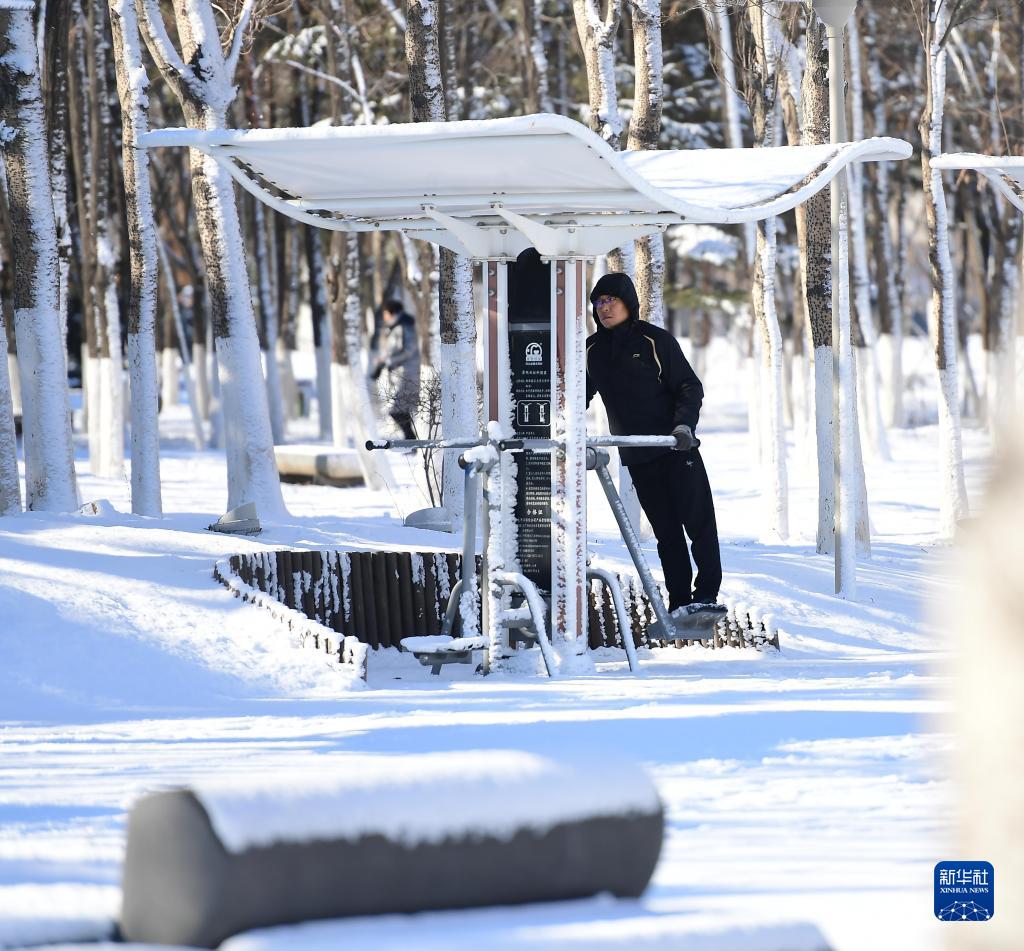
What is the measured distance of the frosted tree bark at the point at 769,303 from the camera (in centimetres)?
1598

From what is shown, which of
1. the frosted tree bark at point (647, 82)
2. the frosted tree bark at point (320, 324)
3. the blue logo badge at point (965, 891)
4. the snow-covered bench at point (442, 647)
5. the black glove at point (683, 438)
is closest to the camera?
the blue logo badge at point (965, 891)

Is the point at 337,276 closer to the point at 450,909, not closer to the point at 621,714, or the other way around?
the point at 621,714

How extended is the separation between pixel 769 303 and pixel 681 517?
920cm

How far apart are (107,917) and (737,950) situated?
96 cm

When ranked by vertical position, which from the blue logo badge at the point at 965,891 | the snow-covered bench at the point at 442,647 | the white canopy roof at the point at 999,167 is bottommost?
the snow-covered bench at the point at 442,647

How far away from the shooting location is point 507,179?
797 centimetres

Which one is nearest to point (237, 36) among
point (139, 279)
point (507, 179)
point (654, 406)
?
point (139, 279)

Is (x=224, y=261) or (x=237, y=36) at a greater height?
(x=237, y=36)

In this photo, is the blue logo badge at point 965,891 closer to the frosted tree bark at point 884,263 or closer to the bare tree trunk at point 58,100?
the bare tree trunk at point 58,100

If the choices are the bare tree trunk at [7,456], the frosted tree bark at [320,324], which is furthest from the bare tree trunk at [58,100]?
the frosted tree bark at [320,324]

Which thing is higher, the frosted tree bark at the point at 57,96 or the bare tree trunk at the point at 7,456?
the frosted tree bark at the point at 57,96

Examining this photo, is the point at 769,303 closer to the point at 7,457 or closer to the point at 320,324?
the point at 7,457

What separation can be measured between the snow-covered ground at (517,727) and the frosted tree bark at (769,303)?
8.23 ft

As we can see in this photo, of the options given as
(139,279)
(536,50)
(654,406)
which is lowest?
(654,406)
